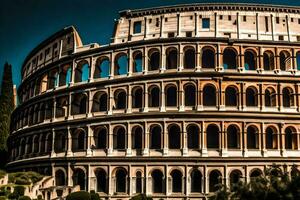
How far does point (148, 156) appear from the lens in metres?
39.5

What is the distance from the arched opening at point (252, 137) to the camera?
39875 millimetres

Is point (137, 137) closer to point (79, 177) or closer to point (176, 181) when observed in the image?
point (176, 181)

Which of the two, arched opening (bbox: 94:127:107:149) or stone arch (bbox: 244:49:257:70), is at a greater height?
stone arch (bbox: 244:49:257:70)

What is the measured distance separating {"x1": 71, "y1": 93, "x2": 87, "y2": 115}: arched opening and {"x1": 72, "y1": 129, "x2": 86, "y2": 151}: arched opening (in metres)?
2.49

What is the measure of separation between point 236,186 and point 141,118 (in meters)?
A: 17.0

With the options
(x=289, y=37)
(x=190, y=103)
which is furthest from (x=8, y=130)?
(x=289, y=37)

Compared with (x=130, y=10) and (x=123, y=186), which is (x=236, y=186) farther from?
(x=130, y=10)

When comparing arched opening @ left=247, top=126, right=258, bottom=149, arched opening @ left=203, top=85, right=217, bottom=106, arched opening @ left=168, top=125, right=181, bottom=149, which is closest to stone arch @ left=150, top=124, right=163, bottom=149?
arched opening @ left=168, top=125, right=181, bottom=149

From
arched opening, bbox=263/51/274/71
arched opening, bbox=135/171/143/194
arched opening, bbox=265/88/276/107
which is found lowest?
arched opening, bbox=135/171/143/194

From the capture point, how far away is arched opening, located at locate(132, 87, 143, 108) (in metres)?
42.0

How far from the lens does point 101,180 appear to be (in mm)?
41594

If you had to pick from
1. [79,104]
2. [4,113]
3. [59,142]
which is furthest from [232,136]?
[4,113]

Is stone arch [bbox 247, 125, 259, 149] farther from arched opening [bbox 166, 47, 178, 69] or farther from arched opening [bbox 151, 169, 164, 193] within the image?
arched opening [bbox 166, 47, 178, 69]

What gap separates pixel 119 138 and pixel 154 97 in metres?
5.23
